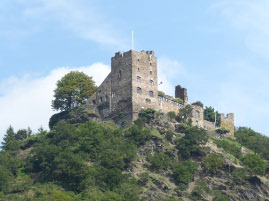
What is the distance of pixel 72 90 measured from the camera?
357 feet

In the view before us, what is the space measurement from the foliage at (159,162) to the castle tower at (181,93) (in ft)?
52.9

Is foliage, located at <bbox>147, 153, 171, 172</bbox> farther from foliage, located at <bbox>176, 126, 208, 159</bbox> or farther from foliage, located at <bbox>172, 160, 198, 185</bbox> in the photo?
foliage, located at <bbox>176, 126, 208, 159</bbox>

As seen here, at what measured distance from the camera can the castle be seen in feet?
333

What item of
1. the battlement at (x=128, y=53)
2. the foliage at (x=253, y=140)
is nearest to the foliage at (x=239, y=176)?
the foliage at (x=253, y=140)

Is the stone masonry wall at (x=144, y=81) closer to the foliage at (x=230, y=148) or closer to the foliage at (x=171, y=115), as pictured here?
the foliage at (x=171, y=115)

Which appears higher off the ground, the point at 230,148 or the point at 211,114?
the point at 211,114

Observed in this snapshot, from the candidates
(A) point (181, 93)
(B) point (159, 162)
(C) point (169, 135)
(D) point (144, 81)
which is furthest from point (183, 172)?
(A) point (181, 93)

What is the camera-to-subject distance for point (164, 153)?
95562mm

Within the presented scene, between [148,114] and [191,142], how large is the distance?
287 inches

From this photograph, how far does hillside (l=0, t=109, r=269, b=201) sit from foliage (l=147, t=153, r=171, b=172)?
0.41 ft

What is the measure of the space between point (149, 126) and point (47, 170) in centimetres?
1600

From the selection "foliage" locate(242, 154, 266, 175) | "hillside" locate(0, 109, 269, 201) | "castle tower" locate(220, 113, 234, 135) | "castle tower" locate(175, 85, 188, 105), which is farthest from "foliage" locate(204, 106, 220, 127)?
"foliage" locate(242, 154, 266, 175)

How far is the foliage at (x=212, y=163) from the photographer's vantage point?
93.8 meters

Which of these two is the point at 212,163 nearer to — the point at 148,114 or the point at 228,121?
the point at 148,114
